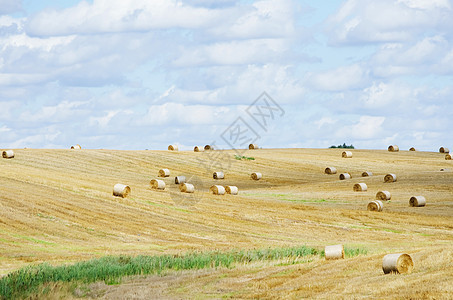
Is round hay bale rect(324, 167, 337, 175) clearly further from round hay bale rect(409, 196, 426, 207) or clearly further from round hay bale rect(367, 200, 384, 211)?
round hay bale rect(367, 200, 384, 211)

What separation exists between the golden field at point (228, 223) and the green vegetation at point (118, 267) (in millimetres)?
1219

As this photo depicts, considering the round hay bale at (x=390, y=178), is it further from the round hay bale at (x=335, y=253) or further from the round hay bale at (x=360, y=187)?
the round hay bale at (x=335, y=253)

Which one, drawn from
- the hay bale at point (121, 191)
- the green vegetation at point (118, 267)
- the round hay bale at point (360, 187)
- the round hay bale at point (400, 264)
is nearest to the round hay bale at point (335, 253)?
the green vegetation at point (118, 267)

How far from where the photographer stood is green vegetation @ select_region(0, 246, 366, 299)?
21531mm

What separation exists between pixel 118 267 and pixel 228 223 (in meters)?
18.9

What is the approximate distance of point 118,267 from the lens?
24.2m

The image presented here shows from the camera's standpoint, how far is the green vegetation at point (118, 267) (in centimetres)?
2153

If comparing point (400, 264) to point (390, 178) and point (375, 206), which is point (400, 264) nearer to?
point (375, 206)

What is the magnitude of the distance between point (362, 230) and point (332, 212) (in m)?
5.48

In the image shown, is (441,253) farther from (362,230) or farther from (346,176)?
(346,176)

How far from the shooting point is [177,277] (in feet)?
75.5

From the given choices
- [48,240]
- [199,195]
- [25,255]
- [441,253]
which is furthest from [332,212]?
[441,253]

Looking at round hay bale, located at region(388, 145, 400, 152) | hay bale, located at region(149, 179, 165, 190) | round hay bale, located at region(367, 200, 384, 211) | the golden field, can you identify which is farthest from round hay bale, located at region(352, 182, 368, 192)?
round hay bale, located at region(388, 145, 400, 152)

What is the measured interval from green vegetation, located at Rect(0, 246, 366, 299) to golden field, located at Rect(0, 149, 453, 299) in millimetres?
1219
